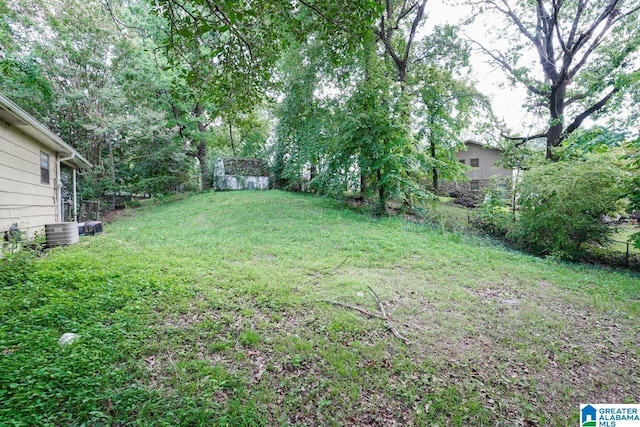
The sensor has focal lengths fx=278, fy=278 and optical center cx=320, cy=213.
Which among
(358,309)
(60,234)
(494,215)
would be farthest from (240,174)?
(358,309)

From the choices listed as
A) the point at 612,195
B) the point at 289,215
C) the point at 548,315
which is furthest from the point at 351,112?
the point at 548,315

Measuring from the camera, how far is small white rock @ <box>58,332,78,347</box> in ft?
7.92

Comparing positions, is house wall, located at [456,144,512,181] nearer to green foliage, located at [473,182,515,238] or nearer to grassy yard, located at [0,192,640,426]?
green foliage, located at [473,182,515,238]

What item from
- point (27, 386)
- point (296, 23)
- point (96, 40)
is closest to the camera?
point (27, 386)

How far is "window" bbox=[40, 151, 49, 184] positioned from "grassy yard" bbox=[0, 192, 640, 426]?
116 inches

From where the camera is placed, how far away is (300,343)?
2738mm

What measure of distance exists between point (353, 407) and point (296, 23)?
156 inches

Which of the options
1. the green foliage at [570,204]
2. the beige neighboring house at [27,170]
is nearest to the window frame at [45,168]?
the beige neighboring house at [27,170]

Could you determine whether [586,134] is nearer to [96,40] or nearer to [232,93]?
[232,93]

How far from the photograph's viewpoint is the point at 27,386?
6.24 ft

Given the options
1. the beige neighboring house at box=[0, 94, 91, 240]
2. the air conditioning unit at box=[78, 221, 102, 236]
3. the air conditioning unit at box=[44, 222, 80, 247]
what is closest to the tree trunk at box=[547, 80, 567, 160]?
the air conditioning unit at box=[44, 222, 80, 247]

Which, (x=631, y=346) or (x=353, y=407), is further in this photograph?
(x=631, y=346)

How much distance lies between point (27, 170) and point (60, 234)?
1617 millimetres

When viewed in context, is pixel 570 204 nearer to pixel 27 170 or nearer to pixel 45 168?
pixel 27 170
